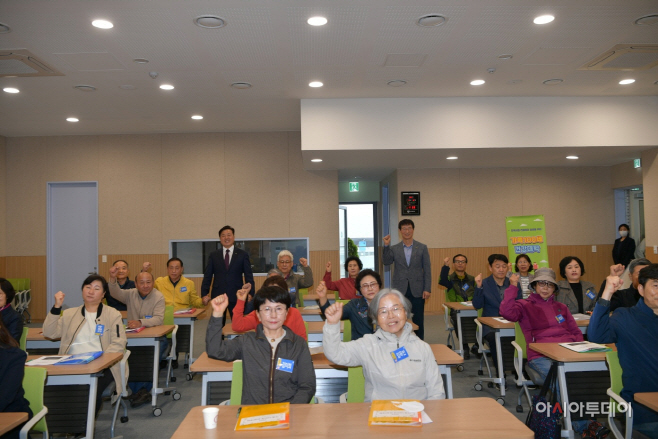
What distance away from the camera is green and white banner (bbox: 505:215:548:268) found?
26.4 feet

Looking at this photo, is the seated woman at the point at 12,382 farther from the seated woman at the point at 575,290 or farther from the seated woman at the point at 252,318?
the seated woman at the point at 575,290

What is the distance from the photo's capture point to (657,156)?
27.7 ft

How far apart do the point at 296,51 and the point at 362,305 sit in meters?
3.20

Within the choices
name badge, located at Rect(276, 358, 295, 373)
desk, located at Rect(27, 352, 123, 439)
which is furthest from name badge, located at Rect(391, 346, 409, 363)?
desk, located at Rect(27, 352, 123, 439)

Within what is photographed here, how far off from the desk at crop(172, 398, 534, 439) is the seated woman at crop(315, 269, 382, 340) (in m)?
1.93

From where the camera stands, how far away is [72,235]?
35.1ft

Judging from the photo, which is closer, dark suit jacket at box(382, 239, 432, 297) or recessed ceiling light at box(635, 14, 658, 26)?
recessed ceiling light at box(635, 14, 658, 26)

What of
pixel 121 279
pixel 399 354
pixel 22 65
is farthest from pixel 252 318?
pixel 22 65

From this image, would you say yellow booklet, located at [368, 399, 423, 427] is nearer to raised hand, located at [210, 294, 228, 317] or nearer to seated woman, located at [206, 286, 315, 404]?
seated woman, located at [206, 286, 315, 404]

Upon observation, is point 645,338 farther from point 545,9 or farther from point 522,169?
point 522,169

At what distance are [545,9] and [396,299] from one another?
12.1 feet

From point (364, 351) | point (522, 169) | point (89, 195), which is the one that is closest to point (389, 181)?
point (522, 169)

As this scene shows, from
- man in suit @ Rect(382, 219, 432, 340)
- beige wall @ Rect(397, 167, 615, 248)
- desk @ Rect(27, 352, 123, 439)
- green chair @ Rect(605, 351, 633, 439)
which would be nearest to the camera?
green chair @ Rect(605, 351, 633, 439)

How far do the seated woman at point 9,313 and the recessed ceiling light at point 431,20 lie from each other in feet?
15.1
